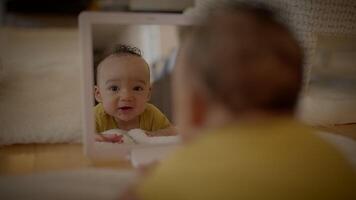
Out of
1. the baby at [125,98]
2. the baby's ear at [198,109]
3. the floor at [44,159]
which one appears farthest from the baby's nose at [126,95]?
the baby's ear at [198,109]

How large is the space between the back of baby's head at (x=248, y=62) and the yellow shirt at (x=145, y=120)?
0.33 meters

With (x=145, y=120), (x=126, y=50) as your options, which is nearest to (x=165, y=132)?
(x=145, y=120)

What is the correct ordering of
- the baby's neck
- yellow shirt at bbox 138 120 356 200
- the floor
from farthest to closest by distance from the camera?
the baby's neck < the floor < yellow shirt at bbox 138 120 356 200

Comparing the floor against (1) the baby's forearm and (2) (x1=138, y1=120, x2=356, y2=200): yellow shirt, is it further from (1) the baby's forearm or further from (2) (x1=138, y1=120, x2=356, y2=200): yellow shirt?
(2) (x1=138, y1=120, x2=356, y2=200): yellow shirt

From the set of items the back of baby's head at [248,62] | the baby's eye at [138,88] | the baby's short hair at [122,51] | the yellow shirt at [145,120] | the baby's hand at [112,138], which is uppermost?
the back of baby's head at [248,62]

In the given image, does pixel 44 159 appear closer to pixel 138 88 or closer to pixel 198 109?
pixel 138 88

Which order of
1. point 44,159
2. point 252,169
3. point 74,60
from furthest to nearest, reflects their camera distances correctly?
1. point 74,60
2. point 44,159
3. point 252,169

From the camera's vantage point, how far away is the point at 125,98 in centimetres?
75

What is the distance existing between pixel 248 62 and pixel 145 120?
39cm

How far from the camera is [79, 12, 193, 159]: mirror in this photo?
73cm

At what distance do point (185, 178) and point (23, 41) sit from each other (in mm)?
769

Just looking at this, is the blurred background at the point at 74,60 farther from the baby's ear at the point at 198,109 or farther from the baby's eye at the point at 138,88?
the baby's ear at the point at 198,109

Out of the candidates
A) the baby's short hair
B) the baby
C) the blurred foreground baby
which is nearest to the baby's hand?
the baby

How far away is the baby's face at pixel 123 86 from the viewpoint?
0.74m
